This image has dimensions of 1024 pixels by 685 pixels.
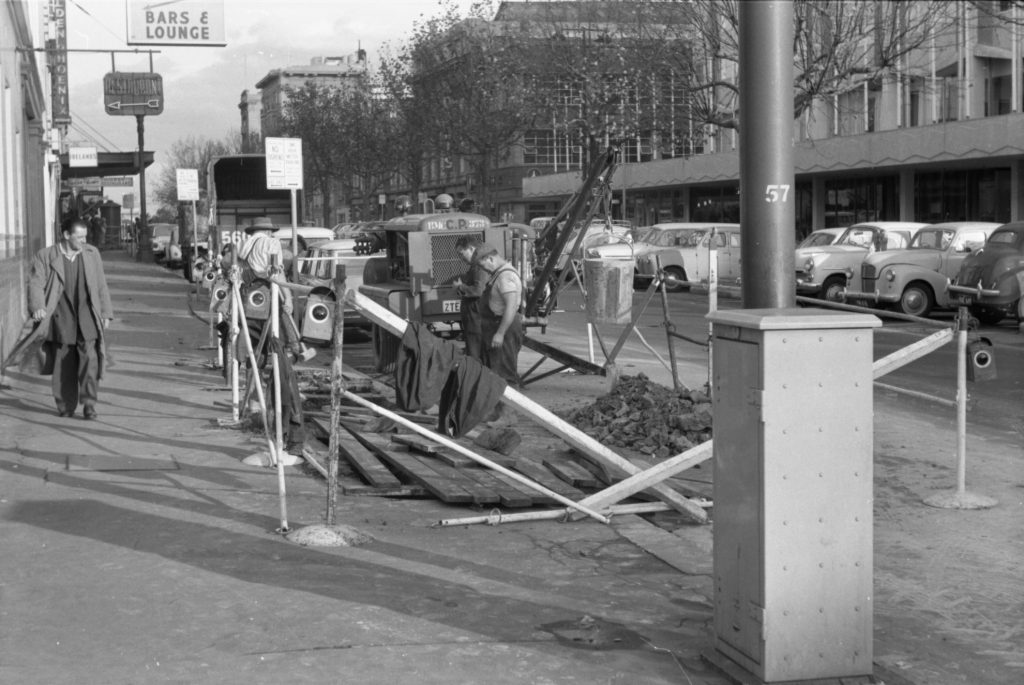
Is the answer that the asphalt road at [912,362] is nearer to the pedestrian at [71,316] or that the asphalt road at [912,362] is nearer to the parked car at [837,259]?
the parked car at [837,259]

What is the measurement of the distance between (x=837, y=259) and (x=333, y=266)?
10.9 meters

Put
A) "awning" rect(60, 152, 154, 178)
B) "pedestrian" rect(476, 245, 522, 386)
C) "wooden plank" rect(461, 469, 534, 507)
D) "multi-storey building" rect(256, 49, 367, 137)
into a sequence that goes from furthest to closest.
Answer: "multi-storey building" rect(256, 49, 367, 137) < "awning" rect(60, 152, 154, 178) < "pedestrian" rect(476, 245, 522, 386) < "wooden plank" rect(461, 469, 534, 507)

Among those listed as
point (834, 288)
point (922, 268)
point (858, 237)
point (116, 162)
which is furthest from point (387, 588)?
point (116, 162)

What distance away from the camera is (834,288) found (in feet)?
91.8

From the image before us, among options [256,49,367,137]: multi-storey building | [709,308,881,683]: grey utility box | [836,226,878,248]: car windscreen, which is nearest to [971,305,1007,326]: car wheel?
[836,226,878,248]: car windscreen

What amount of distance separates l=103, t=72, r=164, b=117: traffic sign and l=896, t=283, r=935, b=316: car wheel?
32.7 m

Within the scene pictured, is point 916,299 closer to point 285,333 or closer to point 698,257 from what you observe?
point 698,257

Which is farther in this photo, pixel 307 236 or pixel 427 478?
pixel 307 236

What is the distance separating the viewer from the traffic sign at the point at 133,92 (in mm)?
49931

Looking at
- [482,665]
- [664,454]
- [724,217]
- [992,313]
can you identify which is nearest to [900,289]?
[992,313]

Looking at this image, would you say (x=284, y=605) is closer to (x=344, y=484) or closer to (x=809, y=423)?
(x=809, y=423)

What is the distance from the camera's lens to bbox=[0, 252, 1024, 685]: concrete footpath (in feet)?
17.7

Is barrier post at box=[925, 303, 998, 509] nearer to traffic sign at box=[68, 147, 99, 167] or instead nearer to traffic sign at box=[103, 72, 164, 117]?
traffic sign at box=[68, 147, 99, 167]

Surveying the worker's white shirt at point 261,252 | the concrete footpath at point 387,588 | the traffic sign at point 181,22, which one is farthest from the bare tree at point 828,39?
the concrete footpath at point 387,588
